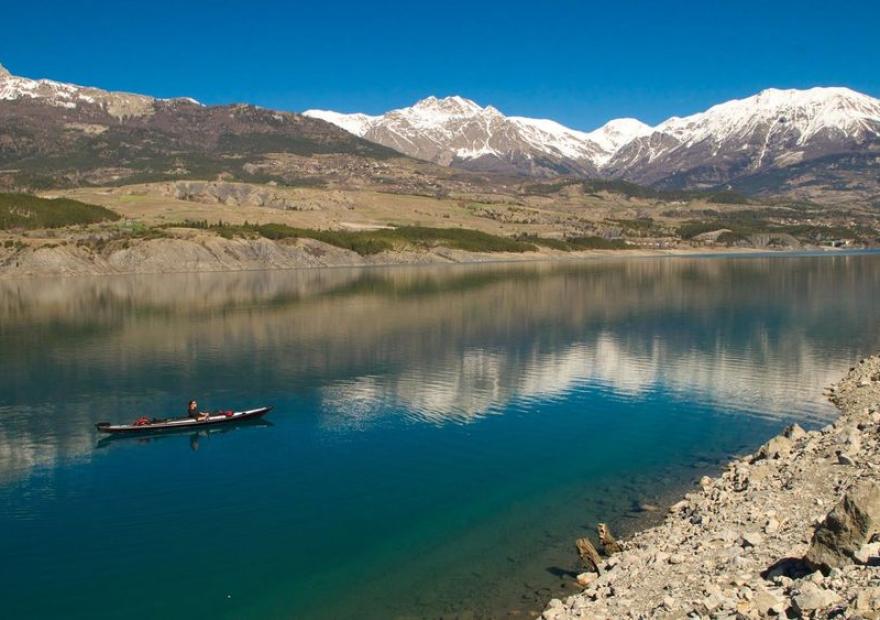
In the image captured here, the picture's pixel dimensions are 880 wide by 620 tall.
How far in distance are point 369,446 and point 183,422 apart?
1142 cm

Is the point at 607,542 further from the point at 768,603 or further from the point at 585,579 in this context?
the point at 768,603

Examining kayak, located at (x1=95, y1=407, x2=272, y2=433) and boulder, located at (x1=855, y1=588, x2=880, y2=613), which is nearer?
boulder, located at (x1=855, y1=588, x2=880, y2=613)

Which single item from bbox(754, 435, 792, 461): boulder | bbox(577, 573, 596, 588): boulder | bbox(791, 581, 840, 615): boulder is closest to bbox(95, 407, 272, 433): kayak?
bbox(577, 573, 596, 588): boulder

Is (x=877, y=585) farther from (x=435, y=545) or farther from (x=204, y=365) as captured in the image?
(x=204, y=365)

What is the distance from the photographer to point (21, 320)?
100 m

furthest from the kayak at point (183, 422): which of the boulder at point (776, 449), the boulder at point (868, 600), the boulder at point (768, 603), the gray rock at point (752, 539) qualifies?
the boulder at point (868, 600)

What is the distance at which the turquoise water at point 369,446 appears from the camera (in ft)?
85.7

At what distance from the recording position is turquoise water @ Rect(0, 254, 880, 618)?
1029 inches

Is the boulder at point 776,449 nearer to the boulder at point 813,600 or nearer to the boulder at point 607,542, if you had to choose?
the boulder at point 607,542

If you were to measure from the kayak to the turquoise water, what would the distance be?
69cm

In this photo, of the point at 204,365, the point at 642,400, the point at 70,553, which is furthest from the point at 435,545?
the point at 204,365

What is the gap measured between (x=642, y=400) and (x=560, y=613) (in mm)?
31636

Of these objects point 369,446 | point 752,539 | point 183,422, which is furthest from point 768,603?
point 183,422

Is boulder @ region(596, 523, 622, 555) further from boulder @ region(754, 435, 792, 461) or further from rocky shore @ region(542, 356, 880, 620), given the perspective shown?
boulder @ region(754, 435, 792, 461)
